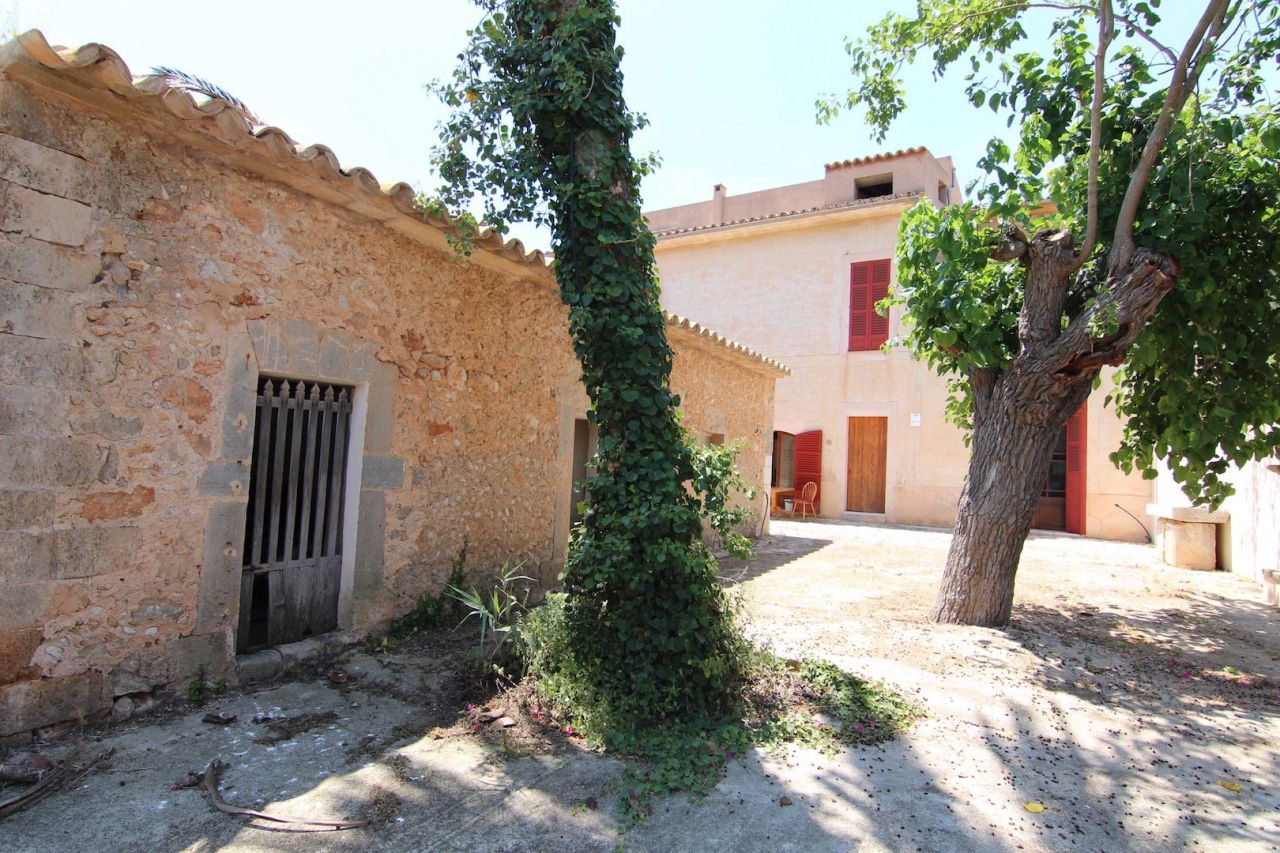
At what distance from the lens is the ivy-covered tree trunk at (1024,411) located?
4531 mm

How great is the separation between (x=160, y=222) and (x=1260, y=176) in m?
6.39

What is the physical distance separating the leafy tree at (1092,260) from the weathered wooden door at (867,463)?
8177 mm

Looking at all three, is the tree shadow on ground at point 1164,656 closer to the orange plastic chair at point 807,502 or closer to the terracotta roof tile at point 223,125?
the terracotta roof tile at point 223,125

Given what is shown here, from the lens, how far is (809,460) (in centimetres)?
1422

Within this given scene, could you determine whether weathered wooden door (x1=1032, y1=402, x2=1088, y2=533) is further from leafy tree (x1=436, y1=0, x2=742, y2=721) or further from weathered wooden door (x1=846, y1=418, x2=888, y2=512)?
leafy tree (x1=436, y1=0, x2=742, y2=721)

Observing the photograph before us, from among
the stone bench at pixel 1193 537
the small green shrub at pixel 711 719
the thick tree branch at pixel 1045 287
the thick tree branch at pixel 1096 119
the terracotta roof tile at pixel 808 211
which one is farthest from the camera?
the terracotta roof tile at pixel 808 211

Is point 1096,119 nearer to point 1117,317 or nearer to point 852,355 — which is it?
point 1117,317

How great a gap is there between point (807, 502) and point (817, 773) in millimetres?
11403

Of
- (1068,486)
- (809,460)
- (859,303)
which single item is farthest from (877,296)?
(1068,486)

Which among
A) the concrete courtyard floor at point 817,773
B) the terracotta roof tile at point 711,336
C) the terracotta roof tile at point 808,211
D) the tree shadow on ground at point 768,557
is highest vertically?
the terracotta roof tile at point 808,211

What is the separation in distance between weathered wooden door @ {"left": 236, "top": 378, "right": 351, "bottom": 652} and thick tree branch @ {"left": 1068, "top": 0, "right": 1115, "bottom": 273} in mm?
4852

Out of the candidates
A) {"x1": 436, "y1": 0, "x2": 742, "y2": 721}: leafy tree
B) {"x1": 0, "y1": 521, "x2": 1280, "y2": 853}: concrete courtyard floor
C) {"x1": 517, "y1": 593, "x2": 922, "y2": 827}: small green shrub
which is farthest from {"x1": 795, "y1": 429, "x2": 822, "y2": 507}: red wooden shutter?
{"x1": 436, "y1": 0, "x2": 742, "y2": 721}: leafy tree

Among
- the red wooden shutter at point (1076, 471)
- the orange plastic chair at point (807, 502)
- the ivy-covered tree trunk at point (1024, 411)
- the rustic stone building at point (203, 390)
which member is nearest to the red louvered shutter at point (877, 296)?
the orange plastic chair at point (807, 502)

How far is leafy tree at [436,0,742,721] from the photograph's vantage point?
328 centimetres
